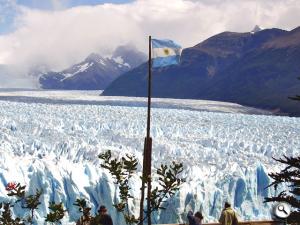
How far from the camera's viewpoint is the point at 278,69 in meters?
89.9

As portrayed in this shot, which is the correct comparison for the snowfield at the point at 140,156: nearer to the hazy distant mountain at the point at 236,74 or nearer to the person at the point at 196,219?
the person at the point at 196,219

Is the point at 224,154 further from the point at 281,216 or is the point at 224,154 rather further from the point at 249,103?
the point at 249,103

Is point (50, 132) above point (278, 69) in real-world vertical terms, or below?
below

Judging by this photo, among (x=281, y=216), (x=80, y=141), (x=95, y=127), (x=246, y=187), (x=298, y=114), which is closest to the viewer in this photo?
(x=281, y=216)

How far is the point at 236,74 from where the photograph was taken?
9856 cm

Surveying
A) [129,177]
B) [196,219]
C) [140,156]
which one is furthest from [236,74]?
[129,177]

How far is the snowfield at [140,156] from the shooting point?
45.3 feet

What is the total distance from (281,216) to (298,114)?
2145 inches

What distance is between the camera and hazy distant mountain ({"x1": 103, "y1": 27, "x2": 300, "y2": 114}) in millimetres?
84188

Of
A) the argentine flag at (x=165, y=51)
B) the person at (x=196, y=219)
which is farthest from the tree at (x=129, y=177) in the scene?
the person at (x=196, y=219)

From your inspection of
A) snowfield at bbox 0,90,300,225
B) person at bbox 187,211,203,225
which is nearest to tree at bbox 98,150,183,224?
person at bbox 187,211,203,225

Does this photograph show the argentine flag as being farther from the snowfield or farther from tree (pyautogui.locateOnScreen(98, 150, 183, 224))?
the snowfield

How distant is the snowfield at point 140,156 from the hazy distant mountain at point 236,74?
43.3 m

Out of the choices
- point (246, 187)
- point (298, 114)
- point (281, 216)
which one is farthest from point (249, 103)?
point (281, 216)
